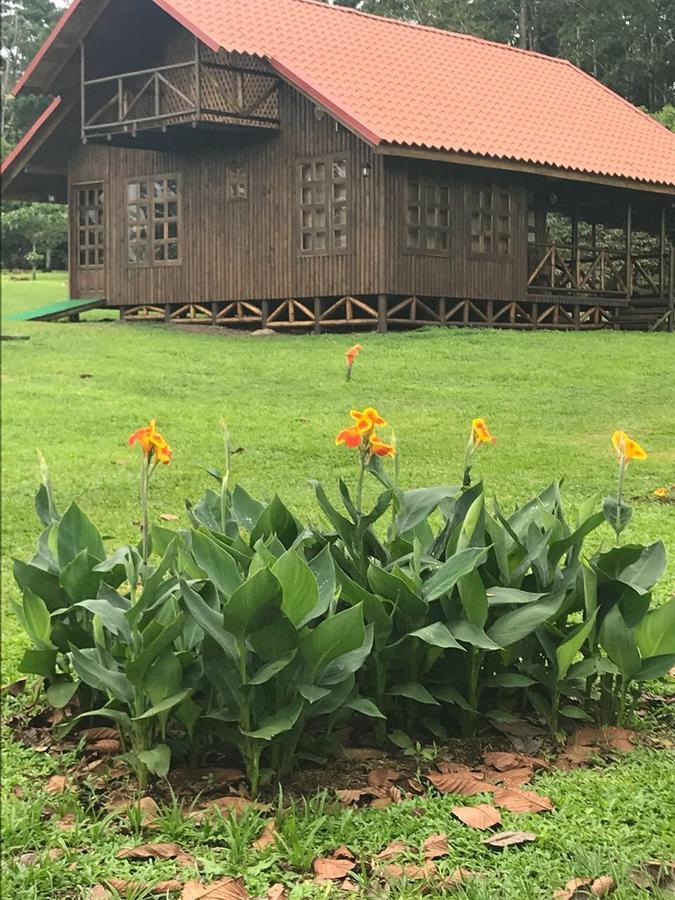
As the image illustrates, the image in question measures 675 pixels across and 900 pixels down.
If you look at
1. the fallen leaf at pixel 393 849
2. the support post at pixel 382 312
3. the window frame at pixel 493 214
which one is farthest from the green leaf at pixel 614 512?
the window frame at pixel 493 214

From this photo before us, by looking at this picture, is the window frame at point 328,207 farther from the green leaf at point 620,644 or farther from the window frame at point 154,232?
the green leaf at point 620,644

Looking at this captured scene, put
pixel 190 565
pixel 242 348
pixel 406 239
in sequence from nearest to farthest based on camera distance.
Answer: pixel 190 565 < pixel 242 348 < pixel 406 239

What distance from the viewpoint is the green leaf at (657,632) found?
2330 millimetres

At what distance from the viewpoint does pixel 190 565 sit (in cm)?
237

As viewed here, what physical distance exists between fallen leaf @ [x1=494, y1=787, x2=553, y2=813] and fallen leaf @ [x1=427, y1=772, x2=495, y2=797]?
1.4 inches

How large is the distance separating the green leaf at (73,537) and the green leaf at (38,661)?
19 cm

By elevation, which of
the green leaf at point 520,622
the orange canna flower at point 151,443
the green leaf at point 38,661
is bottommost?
the green leaf at point 38,661

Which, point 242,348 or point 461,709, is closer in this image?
point 461,709

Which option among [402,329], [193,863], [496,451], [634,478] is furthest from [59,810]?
[402,329]

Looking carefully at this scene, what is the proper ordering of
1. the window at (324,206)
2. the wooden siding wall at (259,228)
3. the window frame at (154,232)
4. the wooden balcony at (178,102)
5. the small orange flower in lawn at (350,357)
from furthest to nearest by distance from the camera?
the window frame at (154,232) → the wooden balcony at (178,102) → the window at (324,206) → the wooden siding wall at (259,228) → the small orange flower in lawn at (350,357)

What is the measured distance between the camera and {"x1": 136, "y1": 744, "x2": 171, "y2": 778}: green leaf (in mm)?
2039

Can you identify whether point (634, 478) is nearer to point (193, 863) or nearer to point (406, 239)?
point (406, 239)

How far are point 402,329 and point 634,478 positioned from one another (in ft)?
5.09

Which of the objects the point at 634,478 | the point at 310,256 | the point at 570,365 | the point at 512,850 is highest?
the point at 310,256
